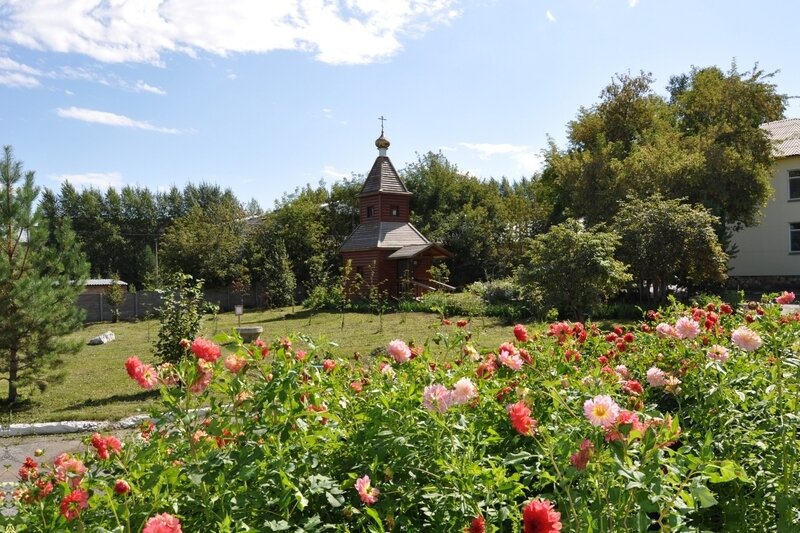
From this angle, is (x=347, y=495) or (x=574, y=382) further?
(x=574, y=382)

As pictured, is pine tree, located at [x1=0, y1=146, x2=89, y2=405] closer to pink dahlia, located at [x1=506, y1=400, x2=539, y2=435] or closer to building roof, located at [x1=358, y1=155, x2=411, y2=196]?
pink dahlia, located at [x1=506, y1=400, x2=539, y2=435]

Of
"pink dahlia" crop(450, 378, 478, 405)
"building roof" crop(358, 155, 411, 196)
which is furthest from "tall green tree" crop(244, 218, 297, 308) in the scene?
"pink dahlia" crop(450, 378, 478, 405)

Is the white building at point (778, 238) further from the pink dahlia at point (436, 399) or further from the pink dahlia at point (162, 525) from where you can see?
the pink dahlia at point (162, 525)

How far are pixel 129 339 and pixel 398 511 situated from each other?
59.2 feet

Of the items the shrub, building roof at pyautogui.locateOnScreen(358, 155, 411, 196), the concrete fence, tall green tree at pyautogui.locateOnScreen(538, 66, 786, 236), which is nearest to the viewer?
the shrub

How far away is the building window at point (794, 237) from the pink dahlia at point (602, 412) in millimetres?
28204

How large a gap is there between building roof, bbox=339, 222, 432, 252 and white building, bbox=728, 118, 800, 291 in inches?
517

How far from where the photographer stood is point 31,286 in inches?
338

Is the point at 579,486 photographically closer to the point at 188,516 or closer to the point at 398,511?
the point at 398,511

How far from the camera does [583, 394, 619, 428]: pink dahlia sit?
1729 mm

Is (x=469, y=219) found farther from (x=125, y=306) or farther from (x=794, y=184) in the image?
(x=125, y=306)

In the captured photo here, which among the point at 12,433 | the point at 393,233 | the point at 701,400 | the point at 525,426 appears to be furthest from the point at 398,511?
the point at 393,233

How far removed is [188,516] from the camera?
1.95 meters

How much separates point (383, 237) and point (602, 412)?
2400 cm
